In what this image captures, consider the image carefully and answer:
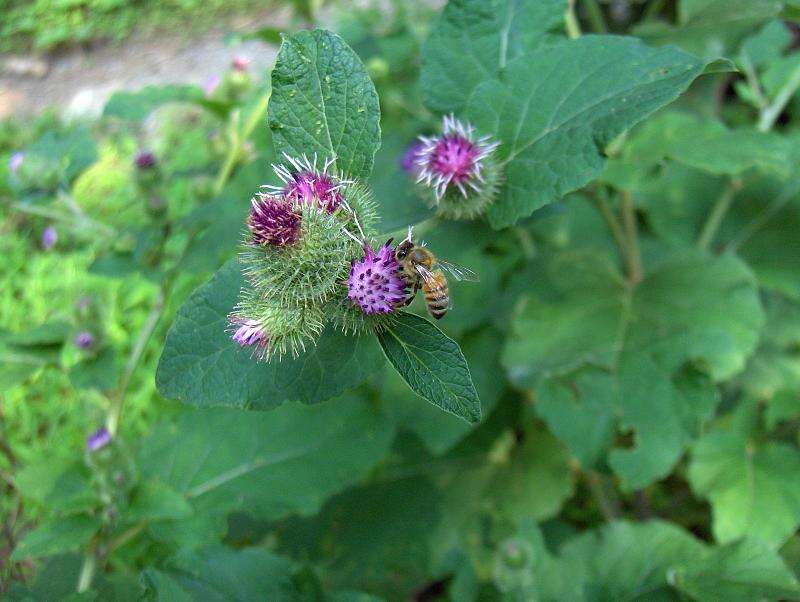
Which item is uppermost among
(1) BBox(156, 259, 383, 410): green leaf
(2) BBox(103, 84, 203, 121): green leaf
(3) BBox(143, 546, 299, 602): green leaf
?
(1) BBox(156, 259, 383, 410): green leaf

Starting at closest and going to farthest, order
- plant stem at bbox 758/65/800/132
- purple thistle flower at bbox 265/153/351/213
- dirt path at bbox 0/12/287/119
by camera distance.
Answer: purple thistle flower at bbox 265/153/351/213 < plant stem at bbox 758/65/800/132 < dirt path at bbox 0/12/287/119

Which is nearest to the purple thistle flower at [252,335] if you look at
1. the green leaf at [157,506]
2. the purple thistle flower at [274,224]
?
the purple thistle flower at [274,224]

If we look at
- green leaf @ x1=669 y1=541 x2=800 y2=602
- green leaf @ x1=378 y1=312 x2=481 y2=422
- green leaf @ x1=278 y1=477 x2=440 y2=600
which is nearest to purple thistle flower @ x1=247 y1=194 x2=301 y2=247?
green leaf @ x1=378 y1=312 x2=481 y2=422

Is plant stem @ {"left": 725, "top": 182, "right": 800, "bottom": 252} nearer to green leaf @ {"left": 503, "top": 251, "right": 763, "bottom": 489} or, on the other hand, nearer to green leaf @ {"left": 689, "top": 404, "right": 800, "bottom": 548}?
green leaf @ {"left": 503, "top": 251, "right": 763, "bottom": 489}

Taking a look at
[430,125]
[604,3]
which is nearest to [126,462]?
[430,125]

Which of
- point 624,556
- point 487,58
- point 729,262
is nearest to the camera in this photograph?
point 487,58

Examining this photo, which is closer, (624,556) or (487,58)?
(487,58)

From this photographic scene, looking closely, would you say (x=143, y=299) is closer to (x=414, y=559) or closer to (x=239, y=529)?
(x=239, y=529)
